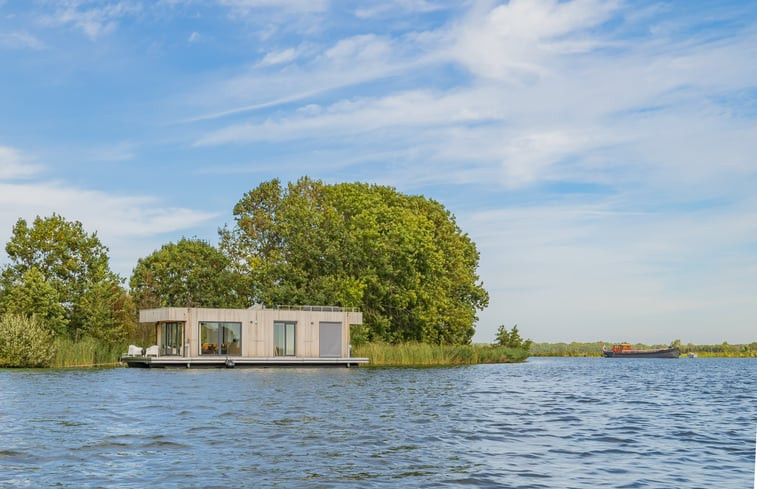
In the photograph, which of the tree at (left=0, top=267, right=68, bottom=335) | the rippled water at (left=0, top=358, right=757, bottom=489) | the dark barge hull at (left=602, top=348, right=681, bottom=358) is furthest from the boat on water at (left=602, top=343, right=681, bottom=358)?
the tree at (left=0, top=267, right=68, bottom=335)

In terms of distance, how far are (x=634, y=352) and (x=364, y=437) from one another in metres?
86.7

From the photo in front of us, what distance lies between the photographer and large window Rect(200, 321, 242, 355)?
47931 mm

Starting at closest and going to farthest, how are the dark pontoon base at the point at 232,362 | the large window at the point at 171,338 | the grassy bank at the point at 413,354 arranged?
the dark pontoon base at the point at 232,362, the large window at the point at 171,338, the grassy bank at the point at 413,354

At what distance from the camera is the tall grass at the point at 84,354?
4506 cm

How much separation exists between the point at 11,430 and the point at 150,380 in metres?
16.9

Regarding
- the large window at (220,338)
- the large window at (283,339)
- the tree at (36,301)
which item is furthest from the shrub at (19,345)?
the large window at (283,339)

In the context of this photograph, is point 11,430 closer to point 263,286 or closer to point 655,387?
point 655,387

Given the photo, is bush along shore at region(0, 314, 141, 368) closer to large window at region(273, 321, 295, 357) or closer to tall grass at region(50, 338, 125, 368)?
tall grass at region(50, 338, 125, 368)

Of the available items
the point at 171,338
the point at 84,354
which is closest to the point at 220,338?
the point at 171,338

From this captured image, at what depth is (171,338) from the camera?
4878 cm

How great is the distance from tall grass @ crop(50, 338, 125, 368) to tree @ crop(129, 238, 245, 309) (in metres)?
9.84

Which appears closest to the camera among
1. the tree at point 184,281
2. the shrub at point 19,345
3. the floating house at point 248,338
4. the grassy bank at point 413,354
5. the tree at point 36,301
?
the shrub at point 19,345

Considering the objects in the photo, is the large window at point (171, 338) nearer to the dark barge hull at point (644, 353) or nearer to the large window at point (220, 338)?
the large window at point (220, 338)

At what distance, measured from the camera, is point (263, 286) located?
58500 mm
